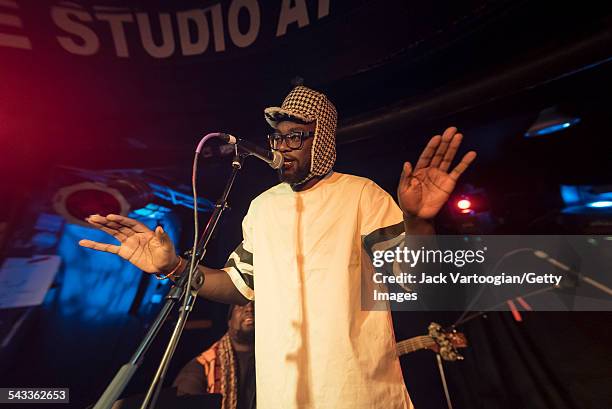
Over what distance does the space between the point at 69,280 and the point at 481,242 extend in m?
7.52

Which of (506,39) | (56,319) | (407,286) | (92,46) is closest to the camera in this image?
(407,286)

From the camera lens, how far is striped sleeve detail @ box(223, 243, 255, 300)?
5.46 ft

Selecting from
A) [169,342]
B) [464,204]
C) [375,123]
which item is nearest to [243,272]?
[169,342]

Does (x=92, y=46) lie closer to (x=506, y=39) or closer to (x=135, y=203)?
(x=135, y=203)


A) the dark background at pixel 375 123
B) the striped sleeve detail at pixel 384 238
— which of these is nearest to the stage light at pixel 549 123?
the dark background at pixel 375 123

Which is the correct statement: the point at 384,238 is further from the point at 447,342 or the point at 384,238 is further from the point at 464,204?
the point at 464,204

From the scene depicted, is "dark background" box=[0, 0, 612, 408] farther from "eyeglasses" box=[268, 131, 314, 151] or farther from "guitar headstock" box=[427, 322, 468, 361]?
"eyeglasses" box=[268, 131, 314, 151]

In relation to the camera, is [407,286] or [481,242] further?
[481,242]

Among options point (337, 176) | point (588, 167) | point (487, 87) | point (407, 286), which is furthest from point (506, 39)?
point (588, 167)

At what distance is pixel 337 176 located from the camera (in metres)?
1.72

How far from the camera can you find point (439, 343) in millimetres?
4090

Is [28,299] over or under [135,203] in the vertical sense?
under

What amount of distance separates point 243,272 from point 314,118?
41.2 inches

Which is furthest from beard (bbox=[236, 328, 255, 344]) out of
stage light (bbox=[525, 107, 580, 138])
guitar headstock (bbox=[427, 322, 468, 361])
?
stage light (bbox=[525, 107, 580, 138])
